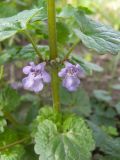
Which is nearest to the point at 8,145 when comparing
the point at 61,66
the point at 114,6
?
the point at 61,66

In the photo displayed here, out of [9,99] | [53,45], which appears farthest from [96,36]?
[9,99]

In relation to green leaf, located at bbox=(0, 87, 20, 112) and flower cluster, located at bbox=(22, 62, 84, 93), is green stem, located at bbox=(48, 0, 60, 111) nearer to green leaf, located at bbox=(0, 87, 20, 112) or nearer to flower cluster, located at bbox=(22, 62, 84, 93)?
flower cluster, located at bbox=(22, 62, 84, 93)

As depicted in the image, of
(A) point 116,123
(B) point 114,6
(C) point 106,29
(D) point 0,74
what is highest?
(C) point 106,29

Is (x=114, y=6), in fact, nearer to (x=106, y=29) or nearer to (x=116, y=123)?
(x=116, y=123)

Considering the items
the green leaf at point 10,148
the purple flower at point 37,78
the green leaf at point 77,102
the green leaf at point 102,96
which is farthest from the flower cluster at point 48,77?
the green leaf at point 102,96

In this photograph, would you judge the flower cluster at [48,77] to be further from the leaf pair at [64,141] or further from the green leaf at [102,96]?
the green leaf at [102,96]
